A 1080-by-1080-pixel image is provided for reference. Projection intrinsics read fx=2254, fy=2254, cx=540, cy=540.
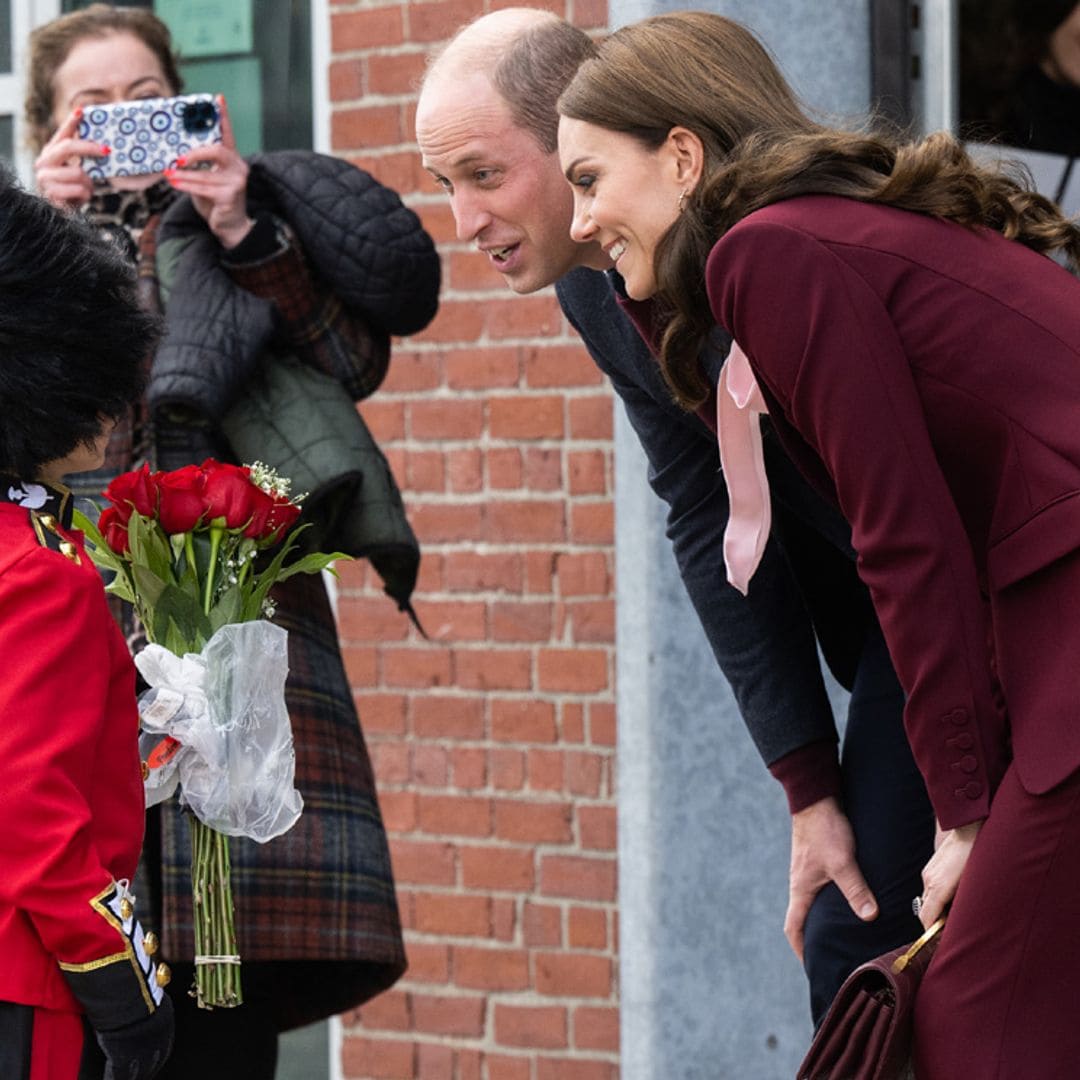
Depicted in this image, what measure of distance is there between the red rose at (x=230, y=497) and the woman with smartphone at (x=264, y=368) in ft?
1.45

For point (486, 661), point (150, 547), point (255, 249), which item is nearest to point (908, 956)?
point (150, 547)

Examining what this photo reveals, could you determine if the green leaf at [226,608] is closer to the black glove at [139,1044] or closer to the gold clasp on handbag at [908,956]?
the black glove at [139,1044]

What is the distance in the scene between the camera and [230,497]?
2900mm

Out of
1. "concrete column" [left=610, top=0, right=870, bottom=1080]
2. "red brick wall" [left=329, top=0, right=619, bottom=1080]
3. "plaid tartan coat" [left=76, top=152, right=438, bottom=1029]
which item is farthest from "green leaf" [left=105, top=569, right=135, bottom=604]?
"red brick wall" [left=329, top=0, right=619, bottom=1080]

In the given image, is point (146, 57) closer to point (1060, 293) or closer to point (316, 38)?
point (316, 38)

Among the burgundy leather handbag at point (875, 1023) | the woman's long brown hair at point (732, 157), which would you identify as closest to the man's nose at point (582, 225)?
the woman's long brown hair at point (732, 157)

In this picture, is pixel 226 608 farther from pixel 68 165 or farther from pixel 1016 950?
pixel 1016 950

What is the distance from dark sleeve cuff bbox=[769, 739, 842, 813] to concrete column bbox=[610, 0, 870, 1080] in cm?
118

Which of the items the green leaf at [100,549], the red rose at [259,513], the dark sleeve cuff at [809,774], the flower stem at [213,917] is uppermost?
the red rose at [259,513]

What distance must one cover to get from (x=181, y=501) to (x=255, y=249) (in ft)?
2.45

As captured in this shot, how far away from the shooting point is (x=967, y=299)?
2377 millimetres

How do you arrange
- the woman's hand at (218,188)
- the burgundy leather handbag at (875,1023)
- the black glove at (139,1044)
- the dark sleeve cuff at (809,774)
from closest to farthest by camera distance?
the burgundy leather handbag at (875,1023), the black glove at (139,1044), the dark sleeve cuff at (809,774), the woman's hand at (218,188)

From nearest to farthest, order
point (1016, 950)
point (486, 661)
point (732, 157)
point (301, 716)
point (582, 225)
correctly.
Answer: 1. point (1016, 950)
2. point (732, 157)
3. point (582, 225)
4. point (301, 716)
5. point (486, 661)

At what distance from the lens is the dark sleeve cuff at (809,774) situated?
3.03 metres
